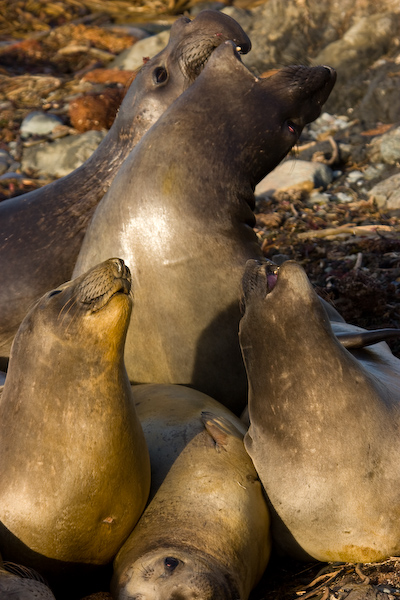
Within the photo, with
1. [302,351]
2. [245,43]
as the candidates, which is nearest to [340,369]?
[302,351]

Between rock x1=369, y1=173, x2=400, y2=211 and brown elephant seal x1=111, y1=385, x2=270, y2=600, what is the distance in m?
4.77

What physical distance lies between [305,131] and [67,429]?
8.58 meters

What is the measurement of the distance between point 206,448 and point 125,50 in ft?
41.8

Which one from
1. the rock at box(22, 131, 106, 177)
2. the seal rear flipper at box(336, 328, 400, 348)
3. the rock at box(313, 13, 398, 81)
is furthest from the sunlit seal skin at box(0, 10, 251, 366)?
the rock at box(313, 13, 398, 81)

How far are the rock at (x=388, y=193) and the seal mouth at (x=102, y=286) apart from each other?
5.51 meters

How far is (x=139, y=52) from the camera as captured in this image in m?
14.3

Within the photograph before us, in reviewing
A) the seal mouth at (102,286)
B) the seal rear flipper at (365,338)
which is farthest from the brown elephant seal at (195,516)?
the seal mouth at (102,286)

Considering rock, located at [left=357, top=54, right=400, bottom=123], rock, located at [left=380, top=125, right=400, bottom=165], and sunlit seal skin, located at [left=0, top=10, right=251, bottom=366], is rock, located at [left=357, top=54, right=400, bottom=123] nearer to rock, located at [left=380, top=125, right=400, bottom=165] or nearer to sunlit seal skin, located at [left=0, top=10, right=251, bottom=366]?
rock, located at [left=380, top=125, right=400, bottom=165]

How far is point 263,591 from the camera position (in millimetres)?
3400

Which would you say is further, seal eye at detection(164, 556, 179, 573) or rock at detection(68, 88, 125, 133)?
rock at detection(68, 88, 125, 133)

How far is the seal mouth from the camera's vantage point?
3.07 metres

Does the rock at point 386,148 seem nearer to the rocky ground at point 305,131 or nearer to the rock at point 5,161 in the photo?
the rocky ground at point 305,131

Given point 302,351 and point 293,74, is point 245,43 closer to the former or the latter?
point 293,74

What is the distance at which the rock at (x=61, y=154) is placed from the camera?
1053 centimetres
